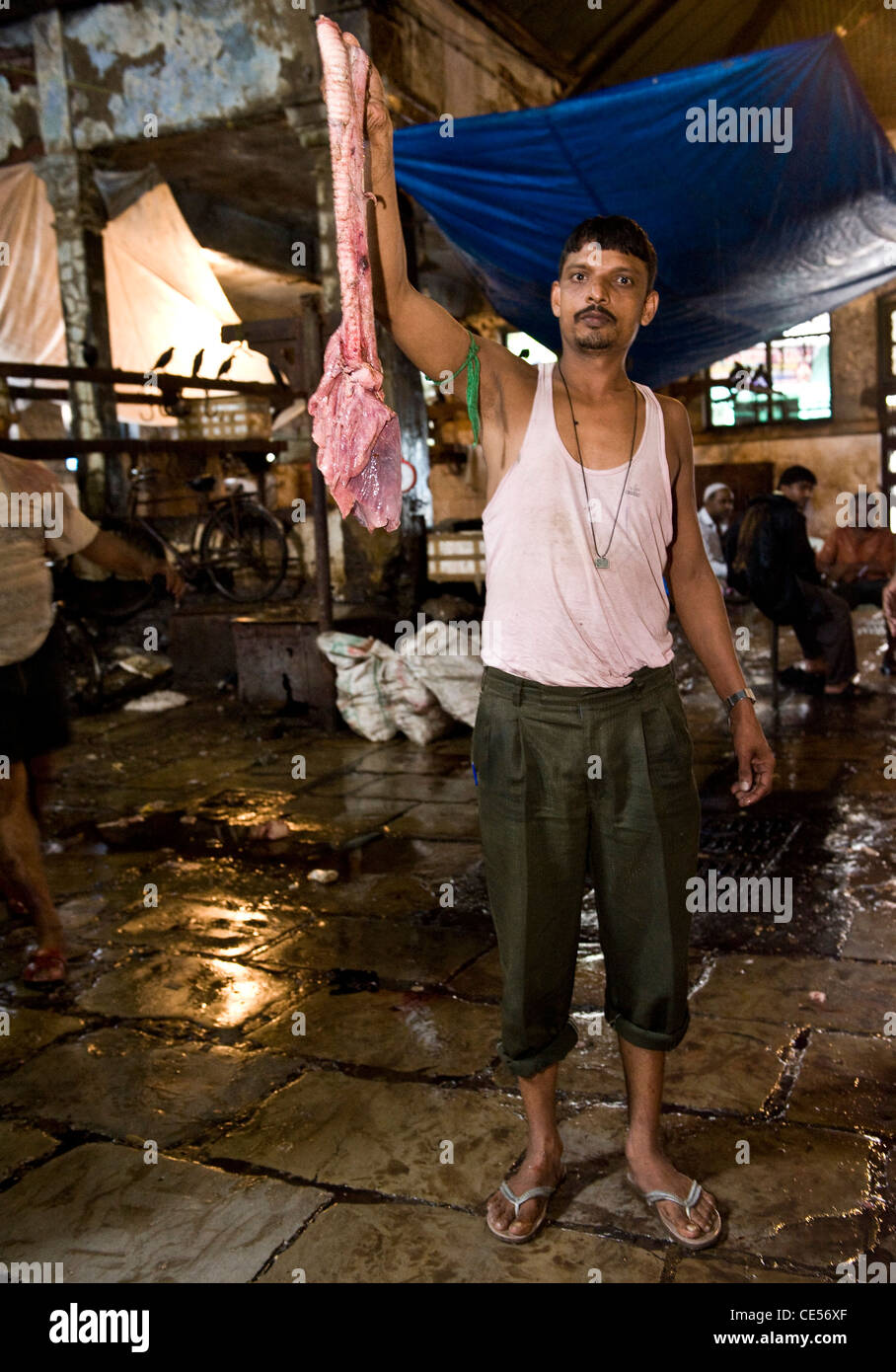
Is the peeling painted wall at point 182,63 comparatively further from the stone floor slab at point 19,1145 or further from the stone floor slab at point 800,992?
the stone floor slab at point 19,1145

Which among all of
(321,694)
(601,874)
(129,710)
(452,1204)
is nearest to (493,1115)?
(452,1204)

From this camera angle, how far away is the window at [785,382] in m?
15.5

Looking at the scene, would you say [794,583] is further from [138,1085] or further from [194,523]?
[194,523]

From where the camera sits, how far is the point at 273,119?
359 inches

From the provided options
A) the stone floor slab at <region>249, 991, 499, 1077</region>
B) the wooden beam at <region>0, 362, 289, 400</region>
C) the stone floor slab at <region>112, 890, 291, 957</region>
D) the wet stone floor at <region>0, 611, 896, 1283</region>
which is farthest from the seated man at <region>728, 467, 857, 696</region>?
the stone floor slab at <region>249, 991, 499, 1077</region>

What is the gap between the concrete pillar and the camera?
9938mm

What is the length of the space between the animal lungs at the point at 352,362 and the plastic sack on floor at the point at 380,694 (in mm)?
5069

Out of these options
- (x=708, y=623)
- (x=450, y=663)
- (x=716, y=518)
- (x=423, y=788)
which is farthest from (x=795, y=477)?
(x=708, y=623)

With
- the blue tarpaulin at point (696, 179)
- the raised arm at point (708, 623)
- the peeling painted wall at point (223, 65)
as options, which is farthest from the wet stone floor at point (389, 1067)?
the peeling painted wall at point (223, 65)

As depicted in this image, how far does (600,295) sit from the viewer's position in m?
2.22

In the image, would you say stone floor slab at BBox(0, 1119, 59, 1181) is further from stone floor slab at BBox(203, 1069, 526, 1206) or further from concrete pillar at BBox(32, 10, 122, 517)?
concrete pillar at BBox(32, 10, 122, 517)

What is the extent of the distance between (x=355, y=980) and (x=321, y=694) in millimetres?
4272

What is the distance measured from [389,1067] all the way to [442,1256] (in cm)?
86

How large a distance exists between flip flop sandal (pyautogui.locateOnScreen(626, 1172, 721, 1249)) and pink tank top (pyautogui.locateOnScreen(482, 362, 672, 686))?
117 centimetres
